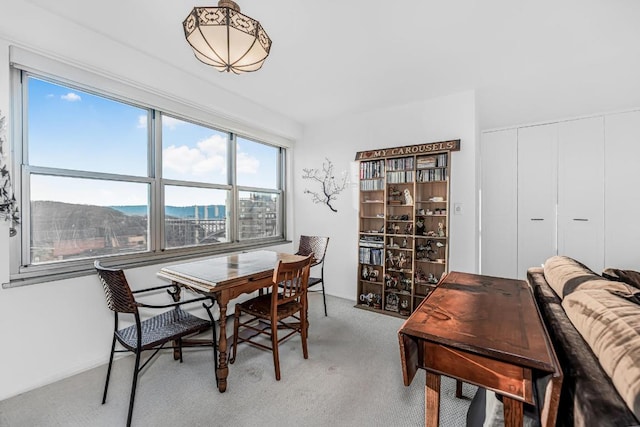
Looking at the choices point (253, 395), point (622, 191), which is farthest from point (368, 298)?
point (622, 191)

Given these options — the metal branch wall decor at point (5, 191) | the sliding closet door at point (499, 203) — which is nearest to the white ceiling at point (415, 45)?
the sliding closet door at point (499, 203)

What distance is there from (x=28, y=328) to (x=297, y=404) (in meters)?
1.94

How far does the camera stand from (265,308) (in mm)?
2213

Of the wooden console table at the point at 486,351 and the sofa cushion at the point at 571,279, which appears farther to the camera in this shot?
the sofa cushion at the point at 571,279

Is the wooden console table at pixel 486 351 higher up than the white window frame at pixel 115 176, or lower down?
lower down

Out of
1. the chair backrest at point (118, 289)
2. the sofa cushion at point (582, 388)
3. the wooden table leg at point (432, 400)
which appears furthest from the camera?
the chair backrest at point (118, 289)

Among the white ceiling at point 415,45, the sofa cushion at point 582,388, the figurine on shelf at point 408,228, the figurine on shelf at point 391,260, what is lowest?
the figurine on shelf at point 391,260

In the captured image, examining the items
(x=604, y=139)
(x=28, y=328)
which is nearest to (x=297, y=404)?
(x=28, y=328)

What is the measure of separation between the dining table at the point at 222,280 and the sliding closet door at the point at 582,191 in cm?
349

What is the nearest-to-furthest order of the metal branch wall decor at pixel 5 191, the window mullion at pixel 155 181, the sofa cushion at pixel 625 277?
the sofa cushion at pixel 625 277, the metal branch wall decor at pixel 5 191, the window mullion at pixel 155 181

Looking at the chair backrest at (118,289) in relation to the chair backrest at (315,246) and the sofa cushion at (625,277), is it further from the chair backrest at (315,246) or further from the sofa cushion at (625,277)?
the sofa cushion at (625,277)

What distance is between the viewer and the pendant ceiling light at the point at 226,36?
1491mm

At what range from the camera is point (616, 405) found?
67cm

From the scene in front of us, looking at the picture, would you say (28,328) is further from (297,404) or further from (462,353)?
(462,353)
